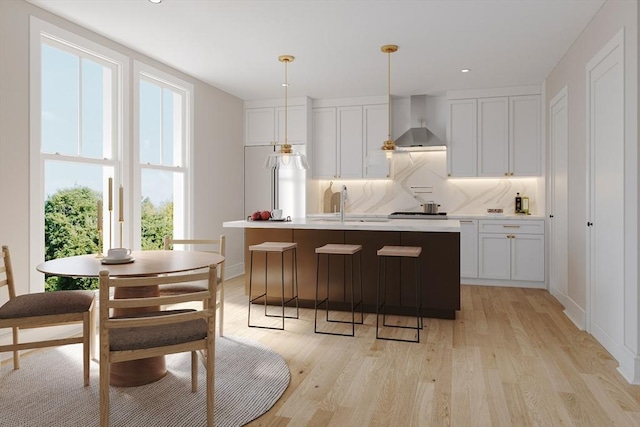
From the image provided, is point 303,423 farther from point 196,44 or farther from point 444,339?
point 196,44

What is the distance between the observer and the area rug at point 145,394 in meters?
2.26

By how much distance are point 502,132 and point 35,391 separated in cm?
581

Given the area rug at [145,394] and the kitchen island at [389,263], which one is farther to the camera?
the kitchen island at [389,263]

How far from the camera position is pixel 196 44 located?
4336 mm

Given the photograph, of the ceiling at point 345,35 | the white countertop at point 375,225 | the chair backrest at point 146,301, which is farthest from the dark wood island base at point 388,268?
the chair backrest at point 146,301

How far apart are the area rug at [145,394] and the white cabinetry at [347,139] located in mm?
3913

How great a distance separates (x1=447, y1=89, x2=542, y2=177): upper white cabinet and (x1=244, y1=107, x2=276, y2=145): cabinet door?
2.63m

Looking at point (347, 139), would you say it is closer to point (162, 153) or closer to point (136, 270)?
point (162, 153)

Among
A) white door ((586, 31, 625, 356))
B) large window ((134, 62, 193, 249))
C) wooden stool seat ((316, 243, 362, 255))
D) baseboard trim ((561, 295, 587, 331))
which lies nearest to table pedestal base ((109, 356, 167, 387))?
wooden stool seat ((316, 243, 362, 255))

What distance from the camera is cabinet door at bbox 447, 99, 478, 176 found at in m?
6.08

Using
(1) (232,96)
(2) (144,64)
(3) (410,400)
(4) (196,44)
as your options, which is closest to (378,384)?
(3) (410,400)

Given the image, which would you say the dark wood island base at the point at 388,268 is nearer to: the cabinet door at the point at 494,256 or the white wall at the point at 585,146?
the white wall at the point at 585,146

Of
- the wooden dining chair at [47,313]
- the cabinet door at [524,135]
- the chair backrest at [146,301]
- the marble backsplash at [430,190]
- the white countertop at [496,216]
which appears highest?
the cabinet door at [524,135]

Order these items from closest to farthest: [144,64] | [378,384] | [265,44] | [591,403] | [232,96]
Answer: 1. [591,403]
2. [378,384]
3. [265,44]
4. [144,64]
5. [232,96]
